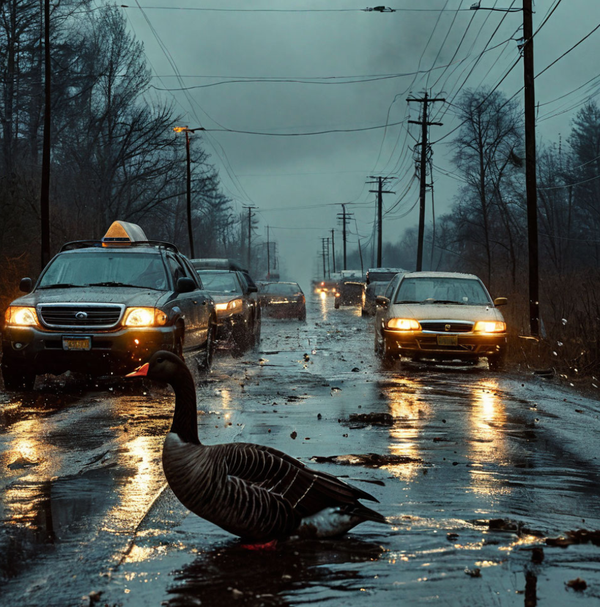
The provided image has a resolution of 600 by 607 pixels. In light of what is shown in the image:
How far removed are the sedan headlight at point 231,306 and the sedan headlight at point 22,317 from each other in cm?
789

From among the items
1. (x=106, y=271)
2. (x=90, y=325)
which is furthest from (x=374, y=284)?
(x=90, y=325)

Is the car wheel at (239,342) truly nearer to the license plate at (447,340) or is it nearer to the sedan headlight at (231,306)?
the sedan headlight at (231,306)

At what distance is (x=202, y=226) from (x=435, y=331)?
75786mm

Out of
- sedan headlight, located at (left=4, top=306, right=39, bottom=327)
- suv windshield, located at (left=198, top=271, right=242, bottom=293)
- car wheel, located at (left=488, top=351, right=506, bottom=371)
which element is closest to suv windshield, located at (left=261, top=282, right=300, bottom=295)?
suv windshield, located at (left=198, top=271, right=242, bottom=293)

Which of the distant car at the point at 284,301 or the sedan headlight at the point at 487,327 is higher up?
the distant car at the point at 284,301

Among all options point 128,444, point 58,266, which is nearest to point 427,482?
point 128,444

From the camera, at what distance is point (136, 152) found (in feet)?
140

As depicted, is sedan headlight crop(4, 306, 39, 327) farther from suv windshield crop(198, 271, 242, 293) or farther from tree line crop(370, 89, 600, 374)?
tree line crop(370, 89, 600, 374)

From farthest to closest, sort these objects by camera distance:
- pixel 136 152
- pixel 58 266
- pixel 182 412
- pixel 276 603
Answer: pixel 136 152 → pixel 58 266 → pixel 182 412 → pixel 276 603

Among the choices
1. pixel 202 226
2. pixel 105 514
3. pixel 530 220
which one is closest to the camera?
pixel 105 514

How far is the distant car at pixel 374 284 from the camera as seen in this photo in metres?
37.2

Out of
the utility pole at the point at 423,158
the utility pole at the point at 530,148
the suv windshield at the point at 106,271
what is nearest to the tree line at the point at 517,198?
the utility pole at the point at 423,158

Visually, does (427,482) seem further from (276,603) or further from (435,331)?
(435,331)

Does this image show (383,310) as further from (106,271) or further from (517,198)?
(517,198)
